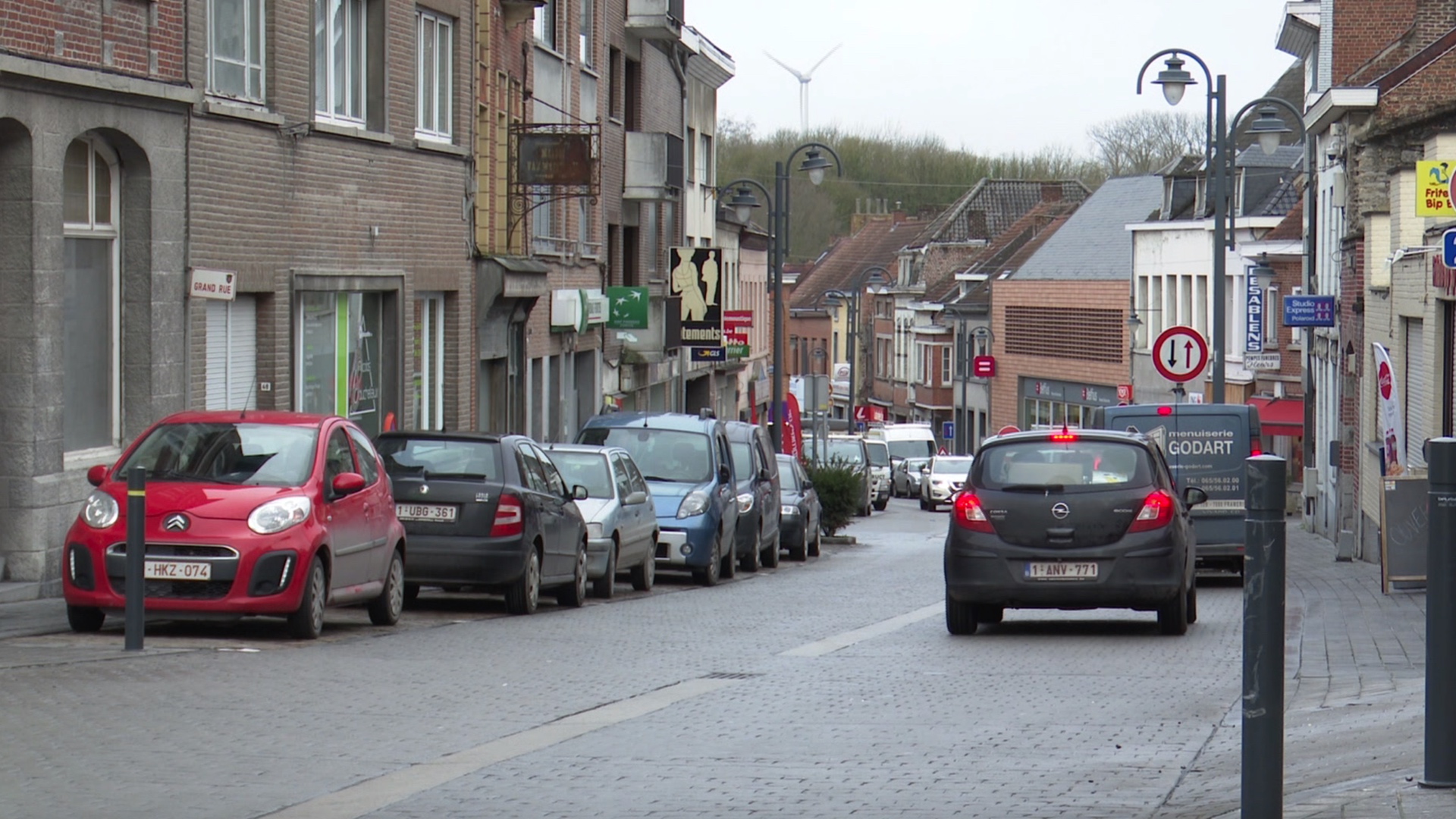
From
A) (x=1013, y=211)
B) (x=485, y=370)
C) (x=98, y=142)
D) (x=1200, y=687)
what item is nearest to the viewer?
(x=1200, y=687)

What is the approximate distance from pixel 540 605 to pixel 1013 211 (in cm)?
8455

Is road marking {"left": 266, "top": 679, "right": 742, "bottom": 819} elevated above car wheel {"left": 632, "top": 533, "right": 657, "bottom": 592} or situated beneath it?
elevated above

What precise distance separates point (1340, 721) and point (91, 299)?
12.0 meters

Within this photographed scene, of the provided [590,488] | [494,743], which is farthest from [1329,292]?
[494,743]

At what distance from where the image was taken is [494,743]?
9570mm

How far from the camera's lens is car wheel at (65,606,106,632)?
548 inches

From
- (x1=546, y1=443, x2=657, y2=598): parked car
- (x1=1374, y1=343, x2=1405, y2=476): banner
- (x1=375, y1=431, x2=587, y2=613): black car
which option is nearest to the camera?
(x1=375, y1=431, x2=587, y2=613): black car

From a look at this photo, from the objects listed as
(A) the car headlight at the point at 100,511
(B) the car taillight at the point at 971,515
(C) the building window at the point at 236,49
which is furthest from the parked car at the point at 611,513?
(A) the car headlight at the point at 100,511

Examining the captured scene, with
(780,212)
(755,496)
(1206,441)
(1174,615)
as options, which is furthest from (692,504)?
(780,212)

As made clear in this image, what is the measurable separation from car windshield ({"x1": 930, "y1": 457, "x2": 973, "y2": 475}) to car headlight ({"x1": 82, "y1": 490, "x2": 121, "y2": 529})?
47.6 metres

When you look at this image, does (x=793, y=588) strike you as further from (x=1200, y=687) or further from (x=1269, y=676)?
(x=1269, y=676)

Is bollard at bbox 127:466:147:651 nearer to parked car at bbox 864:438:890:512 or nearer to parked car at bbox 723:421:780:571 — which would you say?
parked car at bbox 723:421:780:571

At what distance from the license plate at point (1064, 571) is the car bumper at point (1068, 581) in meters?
0.03

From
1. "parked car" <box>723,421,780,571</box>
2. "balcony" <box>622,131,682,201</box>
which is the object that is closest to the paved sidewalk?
"parked car" <box>723,421,780,571</box>
